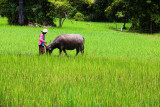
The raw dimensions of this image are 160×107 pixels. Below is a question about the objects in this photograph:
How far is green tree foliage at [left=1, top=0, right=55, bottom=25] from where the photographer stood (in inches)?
1041

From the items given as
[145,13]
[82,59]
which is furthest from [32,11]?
[82,59]

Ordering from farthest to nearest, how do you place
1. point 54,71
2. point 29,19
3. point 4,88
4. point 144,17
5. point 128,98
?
1. point 29,19
2. point 144,17
3. point 54,71
4. point 4,88
5. point 128,98

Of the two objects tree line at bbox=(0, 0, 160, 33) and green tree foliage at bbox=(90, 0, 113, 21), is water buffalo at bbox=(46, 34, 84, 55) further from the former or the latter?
green tree foliage at bbox=(90, 0, 113, 21)

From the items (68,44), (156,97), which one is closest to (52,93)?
(156,97)

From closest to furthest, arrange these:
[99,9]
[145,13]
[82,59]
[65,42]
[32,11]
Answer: [82,59], [65,42], [145,13], [32,11], [99,9]

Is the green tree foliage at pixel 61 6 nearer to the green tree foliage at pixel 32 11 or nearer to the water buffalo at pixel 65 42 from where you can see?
the green tree foliage at pixel 32 11

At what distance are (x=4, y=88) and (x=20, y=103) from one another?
0.78 m

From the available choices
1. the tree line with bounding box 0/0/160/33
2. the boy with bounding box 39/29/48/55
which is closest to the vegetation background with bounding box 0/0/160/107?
the tree line with bounding box 0/0/160/33

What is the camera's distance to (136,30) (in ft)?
94.0

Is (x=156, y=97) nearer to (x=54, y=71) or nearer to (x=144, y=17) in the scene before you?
(x=54, y=71)

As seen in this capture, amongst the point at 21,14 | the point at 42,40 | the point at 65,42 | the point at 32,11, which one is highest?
the point at 32,11

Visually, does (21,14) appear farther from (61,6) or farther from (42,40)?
(42,40)

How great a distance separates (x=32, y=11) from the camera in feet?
87.9

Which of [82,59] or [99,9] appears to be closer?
[82,59]
